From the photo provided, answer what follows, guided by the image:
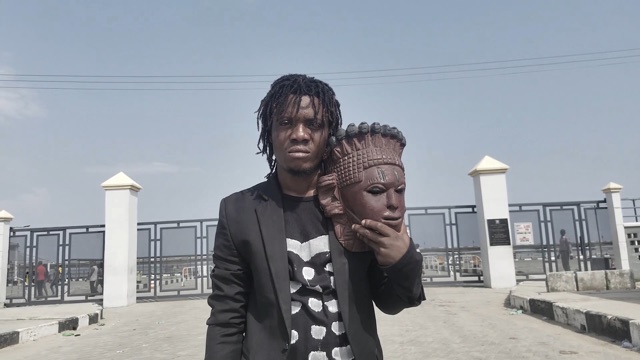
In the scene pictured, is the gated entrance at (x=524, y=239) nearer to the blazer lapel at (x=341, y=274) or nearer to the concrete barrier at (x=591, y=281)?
the concrete barrier at (x=591, y=281)

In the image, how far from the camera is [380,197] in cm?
144

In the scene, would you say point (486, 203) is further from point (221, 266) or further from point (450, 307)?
point (221, 266)

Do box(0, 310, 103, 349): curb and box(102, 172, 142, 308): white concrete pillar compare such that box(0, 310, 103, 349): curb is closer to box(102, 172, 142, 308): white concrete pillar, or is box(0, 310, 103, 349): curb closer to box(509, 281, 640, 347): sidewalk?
box(102, 172, 142, 308): white concrete pillar

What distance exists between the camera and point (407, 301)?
1.45 metres

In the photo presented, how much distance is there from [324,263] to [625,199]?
15738mm

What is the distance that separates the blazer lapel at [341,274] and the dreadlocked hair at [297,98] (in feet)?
1.34

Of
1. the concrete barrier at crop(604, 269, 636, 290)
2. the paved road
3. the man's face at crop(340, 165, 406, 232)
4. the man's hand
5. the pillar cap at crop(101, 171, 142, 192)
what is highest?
the pillar cap at crop(101, 171, 142, 192)

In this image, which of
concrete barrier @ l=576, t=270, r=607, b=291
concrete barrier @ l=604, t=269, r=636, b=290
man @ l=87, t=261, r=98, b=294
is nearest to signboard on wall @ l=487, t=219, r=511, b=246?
concrete barrier @ l=576, t=270, r=607, b=291

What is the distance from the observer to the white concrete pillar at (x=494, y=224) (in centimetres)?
1216

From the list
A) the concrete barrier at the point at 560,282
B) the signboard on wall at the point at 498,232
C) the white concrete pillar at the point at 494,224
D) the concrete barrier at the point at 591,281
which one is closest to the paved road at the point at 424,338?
the concrete barrier at the point at 560,282

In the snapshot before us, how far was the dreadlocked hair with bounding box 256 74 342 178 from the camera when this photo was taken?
62.8 inches

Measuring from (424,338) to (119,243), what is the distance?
8670mm

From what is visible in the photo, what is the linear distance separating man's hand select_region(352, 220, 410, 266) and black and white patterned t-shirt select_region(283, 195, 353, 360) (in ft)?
0.60

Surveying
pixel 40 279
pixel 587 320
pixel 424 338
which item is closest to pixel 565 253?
pixel 587 320
